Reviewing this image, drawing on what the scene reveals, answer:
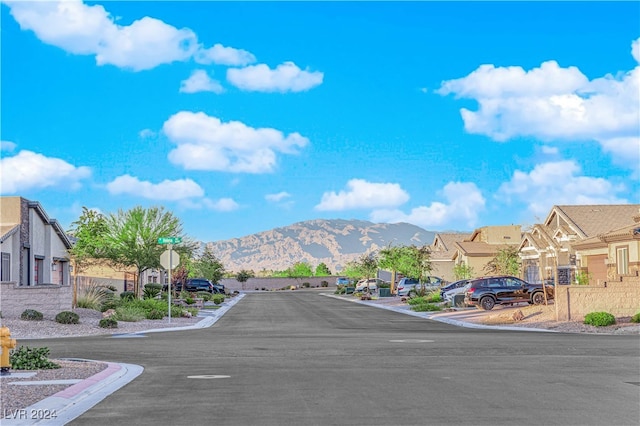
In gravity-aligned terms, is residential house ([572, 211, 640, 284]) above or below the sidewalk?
above

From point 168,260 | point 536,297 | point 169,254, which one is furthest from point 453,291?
point 169,254

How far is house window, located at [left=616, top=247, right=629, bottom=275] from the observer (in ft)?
139

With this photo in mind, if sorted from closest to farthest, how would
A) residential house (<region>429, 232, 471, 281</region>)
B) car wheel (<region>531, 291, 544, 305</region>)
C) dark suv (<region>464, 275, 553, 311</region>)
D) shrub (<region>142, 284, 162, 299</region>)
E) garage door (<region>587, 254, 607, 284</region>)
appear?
1. car wheel (<region>531, 291, 544, 305</region>)
2. dark suv (<region>464, 275, 553, 311</region>)
3. garage door (<region>587, 254, 607, 284</region>)
4. shrub (<region>142, 284, 162, 299</region>)
5. residential house (<region>429, 232, 471, 281</region>)

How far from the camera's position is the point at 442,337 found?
26.7 meters

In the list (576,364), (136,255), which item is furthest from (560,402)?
(136,255)

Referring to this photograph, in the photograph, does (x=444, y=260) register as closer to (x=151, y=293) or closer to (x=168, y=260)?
(x=151, y=293)

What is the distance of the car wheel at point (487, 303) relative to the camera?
141 feet

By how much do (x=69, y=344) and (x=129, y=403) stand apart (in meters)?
12.4

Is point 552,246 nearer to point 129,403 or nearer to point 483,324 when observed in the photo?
point 483,324

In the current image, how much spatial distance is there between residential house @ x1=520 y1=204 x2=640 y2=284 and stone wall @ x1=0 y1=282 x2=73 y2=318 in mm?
30013

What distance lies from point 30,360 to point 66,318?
14679mm

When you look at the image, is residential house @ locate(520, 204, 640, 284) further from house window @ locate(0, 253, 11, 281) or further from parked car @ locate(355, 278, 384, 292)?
house window @ locate(0, 253, 11, 281)

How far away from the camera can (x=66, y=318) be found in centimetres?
3022

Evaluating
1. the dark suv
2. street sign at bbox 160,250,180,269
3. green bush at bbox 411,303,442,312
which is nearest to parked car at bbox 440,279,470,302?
green bush at bbox 411,303,442,312
